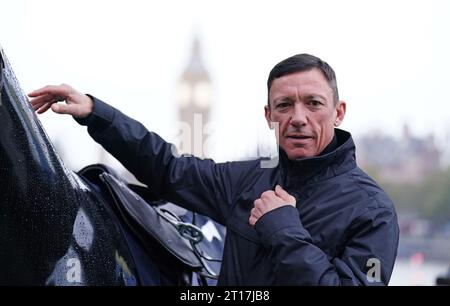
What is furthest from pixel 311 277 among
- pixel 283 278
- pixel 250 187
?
pixel 250 187

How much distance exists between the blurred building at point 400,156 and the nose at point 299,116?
5151 centimetres

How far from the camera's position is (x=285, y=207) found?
1.65 metres

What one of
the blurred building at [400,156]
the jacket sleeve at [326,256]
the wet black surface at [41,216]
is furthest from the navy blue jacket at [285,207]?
the blurred building at [400,156]

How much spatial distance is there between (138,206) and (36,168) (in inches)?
23.2

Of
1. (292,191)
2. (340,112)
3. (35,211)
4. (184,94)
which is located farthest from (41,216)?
(184,94)

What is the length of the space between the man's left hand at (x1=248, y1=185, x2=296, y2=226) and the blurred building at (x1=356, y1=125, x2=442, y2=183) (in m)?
51.6

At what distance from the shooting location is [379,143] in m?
61.5

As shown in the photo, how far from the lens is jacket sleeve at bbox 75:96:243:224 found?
204cm

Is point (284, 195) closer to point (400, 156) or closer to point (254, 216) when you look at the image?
point (254, 216)

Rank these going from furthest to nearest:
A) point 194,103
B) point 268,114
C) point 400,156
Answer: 1. point 400,156
2. point 194,103
3. point 268,114

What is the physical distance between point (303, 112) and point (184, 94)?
4010 cm

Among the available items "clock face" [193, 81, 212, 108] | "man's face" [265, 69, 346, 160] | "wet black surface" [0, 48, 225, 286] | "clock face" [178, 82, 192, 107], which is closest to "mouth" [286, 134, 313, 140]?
"man's face" [265, 69, 346, 160]

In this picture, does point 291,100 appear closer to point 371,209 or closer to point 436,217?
point 371,209

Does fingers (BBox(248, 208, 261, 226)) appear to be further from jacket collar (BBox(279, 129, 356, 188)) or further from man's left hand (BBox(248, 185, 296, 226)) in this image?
jacket collar (BBox(279, 129, 356, 188))
